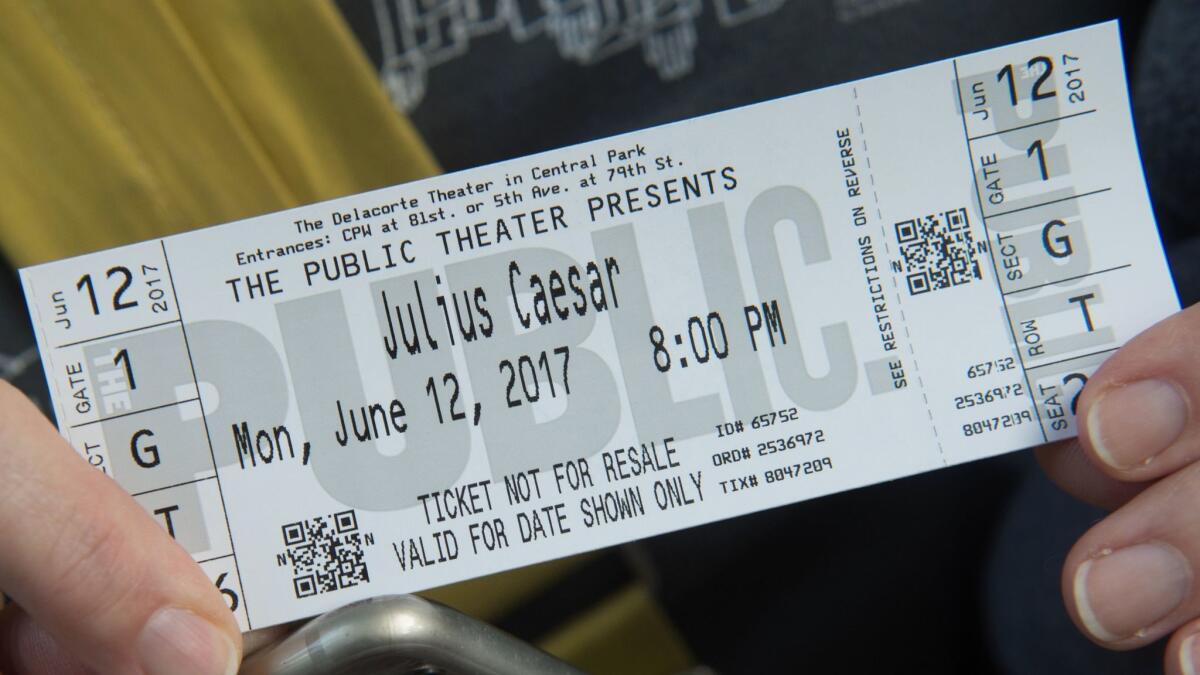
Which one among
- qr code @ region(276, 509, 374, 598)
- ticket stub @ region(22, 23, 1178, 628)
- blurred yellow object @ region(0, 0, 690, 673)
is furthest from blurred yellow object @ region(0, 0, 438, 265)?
qr code @ region(276, 509, 374, 598)

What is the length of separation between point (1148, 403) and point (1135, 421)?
0.04 ft

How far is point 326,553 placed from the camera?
1.38ft

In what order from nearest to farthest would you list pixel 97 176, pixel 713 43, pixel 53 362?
pixel 53 362
pixel 97 176
pixel 713 43

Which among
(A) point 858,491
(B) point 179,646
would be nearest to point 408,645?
(B) point 179,646

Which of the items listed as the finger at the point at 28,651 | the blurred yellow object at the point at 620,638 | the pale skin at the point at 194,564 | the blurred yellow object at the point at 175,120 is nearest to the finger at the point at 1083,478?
the pale skin at the point at 194,564

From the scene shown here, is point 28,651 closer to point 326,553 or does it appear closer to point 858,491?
point 326,553

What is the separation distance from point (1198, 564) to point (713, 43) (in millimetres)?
479

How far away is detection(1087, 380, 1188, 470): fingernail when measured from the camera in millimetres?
412

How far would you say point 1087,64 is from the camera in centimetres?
44

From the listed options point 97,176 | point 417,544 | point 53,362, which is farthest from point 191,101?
point 417,544

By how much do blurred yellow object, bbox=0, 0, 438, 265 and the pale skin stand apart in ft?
0.77

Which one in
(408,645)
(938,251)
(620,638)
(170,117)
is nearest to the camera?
(408,645)

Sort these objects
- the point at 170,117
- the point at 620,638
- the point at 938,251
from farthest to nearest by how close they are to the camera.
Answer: the point at 620,638
the point at 170,117
the point at 938,251

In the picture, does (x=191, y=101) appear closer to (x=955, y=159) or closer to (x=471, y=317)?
(x=471, y=317)
